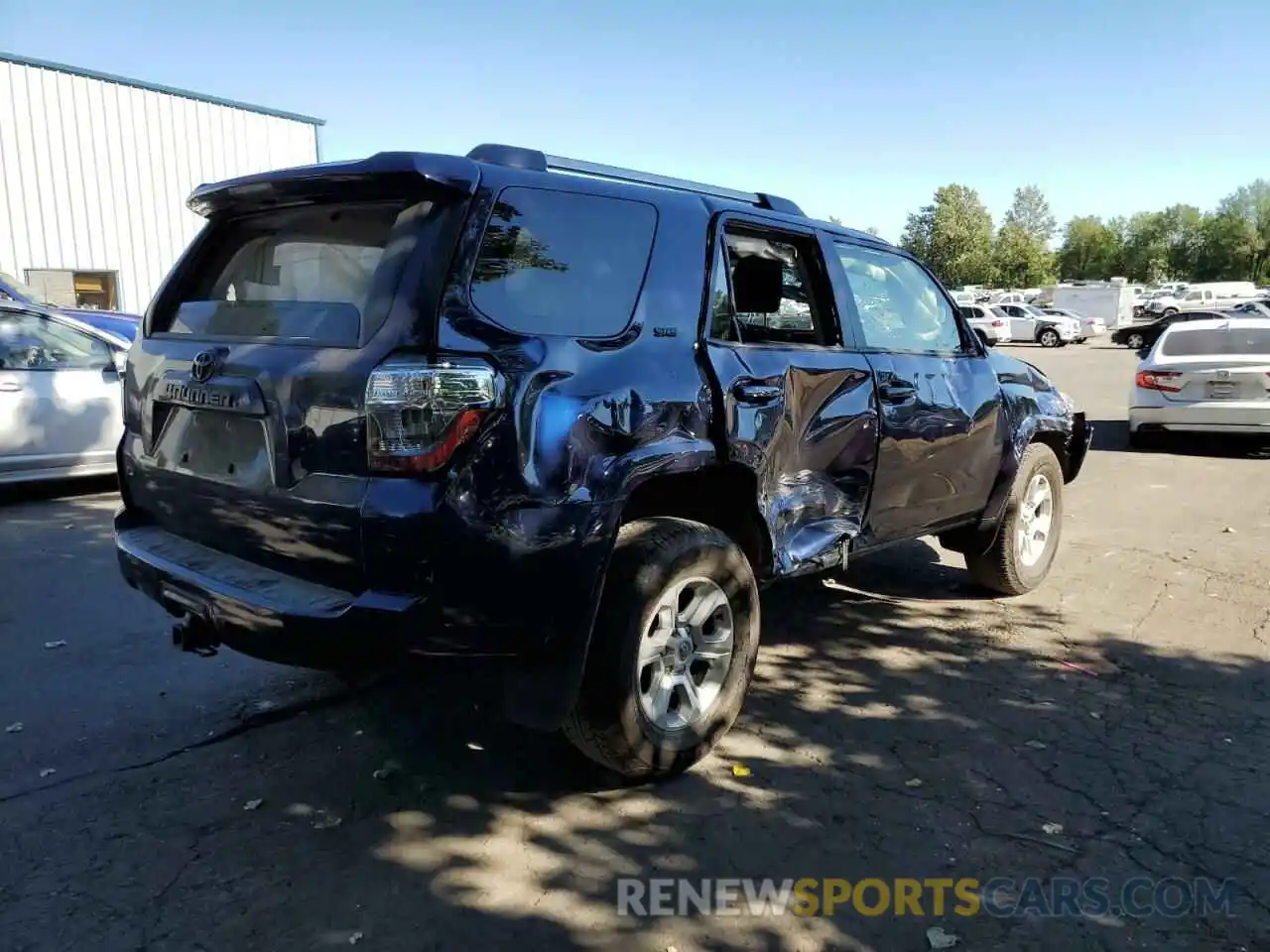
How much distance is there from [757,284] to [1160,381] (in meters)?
9.06

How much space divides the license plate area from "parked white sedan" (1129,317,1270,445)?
10700 millimetres

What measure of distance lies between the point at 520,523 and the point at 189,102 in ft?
68.3

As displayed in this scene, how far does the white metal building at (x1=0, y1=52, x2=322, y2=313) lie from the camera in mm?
17484

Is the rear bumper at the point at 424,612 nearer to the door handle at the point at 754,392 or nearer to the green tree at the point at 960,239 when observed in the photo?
the door handle at the point at 754,392

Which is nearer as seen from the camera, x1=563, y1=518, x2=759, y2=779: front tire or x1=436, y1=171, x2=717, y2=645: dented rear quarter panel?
x1=436, y1=171, x2=717, y2=645: dented rear quarter panel

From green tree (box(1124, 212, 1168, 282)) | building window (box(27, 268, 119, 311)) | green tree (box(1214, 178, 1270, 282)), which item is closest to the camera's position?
building window (box(27, 268, 119, 311))

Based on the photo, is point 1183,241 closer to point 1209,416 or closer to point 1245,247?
point 1245,247

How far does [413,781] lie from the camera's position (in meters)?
3.39

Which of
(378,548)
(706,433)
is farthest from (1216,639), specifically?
(378,548)

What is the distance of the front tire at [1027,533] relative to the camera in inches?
213

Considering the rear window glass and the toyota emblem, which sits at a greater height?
A: the rear window glass

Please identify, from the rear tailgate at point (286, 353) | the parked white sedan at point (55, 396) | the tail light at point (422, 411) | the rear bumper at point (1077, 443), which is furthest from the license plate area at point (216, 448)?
the parked white sedan at point (55, 396)

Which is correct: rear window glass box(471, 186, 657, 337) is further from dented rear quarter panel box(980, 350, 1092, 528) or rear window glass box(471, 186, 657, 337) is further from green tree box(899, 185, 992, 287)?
green tree box(899, 185, 992, 287)

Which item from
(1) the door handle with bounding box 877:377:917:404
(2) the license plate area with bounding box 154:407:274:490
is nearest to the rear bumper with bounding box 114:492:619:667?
(2) the license plate area with bounding box 154:407:274:490
